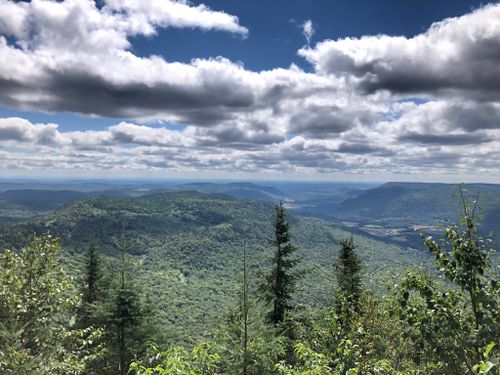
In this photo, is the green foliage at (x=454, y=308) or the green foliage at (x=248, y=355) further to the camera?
the green foliage at (x=248, y=355)

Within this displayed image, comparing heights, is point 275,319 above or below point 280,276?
below

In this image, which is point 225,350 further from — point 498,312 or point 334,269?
point 334,269

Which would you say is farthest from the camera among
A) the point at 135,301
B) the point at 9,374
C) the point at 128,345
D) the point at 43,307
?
the point at 128,345

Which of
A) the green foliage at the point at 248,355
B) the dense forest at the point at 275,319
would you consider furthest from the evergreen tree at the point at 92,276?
the green foliage at the point at 248,355

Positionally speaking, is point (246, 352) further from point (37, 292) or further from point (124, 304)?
point (124, 304)

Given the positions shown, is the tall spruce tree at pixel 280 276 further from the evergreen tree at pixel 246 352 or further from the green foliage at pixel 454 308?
the green foliage at pixel 454 308

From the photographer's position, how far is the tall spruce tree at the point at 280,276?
26109mm

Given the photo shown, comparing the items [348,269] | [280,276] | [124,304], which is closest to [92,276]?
[124,304]

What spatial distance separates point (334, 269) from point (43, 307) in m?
28.5

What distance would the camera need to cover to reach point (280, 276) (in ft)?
88.1

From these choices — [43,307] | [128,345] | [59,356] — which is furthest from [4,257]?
[128,345]

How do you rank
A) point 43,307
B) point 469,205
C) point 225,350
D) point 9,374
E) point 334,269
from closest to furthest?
1. point 469,205
2. point 9,374
3. point 225,350
4. point 43,307
5. point 334,269

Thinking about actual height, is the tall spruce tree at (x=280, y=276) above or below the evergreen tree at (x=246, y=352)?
below

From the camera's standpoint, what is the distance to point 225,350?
10.1m
